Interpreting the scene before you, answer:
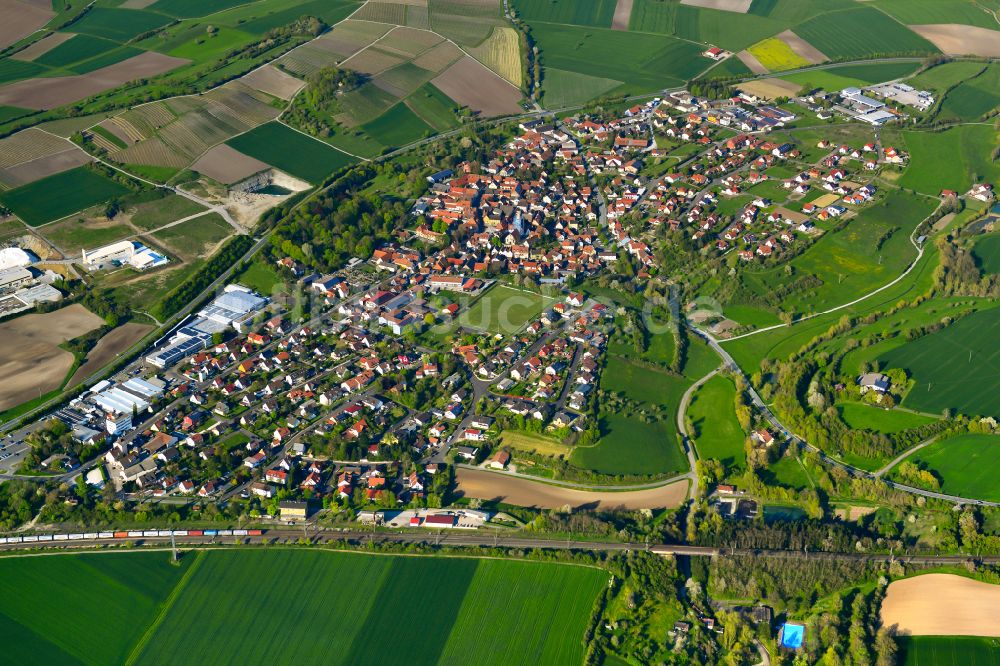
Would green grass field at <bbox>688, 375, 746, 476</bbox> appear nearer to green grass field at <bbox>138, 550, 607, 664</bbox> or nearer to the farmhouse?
the farmhouse

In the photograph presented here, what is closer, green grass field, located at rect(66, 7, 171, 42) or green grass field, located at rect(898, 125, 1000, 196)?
green grass field, located at rect(898, 125, 1000, 196)

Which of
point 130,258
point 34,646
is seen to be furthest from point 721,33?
point 34,646

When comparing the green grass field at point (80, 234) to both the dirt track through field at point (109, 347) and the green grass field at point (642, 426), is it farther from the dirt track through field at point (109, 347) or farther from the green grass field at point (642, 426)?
the green grass field at point (642, 426)

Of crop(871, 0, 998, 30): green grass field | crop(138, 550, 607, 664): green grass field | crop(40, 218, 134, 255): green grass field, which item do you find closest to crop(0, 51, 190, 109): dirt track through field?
crop(40, 218, 134, 255): green grass field

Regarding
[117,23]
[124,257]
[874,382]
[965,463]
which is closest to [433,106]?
[124,257]

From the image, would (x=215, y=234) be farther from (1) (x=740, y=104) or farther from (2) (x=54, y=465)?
(1) (x=740, y=104)

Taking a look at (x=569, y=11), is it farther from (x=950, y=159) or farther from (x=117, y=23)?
(x=117, y=23)

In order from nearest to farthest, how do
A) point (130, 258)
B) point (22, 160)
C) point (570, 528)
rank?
point (570, 528) < point (130, 258) < point (22, 160)
